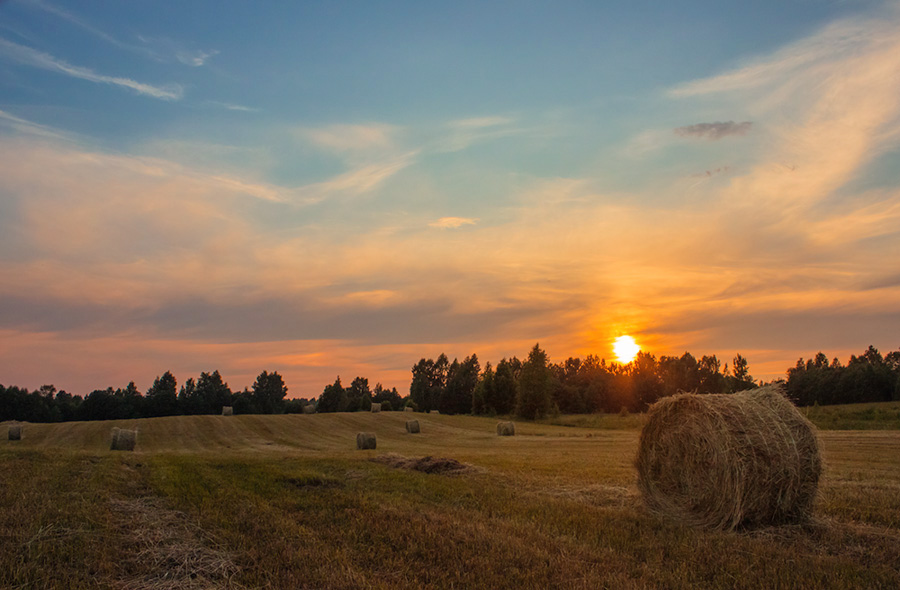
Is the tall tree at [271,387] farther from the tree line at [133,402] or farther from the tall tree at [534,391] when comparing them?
the tall tree at [534,391]

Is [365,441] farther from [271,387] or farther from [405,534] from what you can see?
[271,387]

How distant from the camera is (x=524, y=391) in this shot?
76438 millimetres

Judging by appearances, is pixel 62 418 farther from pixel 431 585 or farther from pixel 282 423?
pixel 431 585

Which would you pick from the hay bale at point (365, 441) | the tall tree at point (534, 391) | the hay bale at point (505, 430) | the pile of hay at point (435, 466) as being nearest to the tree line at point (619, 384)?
the tall tree at point (534, 391)

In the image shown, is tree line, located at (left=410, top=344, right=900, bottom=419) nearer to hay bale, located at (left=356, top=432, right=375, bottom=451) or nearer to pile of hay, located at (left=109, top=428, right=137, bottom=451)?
hay bale, located at (left=356, top=432, right=375, bottom=451)

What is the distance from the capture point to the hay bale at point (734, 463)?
959cm

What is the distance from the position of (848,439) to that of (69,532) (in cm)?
2860

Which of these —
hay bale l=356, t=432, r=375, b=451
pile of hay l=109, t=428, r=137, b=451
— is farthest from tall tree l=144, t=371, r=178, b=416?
hay bale l=356, t=432, r=375, b=451

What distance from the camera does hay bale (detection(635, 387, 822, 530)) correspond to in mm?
9594

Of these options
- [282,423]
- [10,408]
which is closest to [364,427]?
[282,423]

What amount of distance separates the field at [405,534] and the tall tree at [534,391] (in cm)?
6067

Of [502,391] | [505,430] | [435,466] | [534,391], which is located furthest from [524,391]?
[435,466]

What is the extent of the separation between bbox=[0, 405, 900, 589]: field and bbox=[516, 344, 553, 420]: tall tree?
60.7 meters

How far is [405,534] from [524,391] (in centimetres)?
6974
